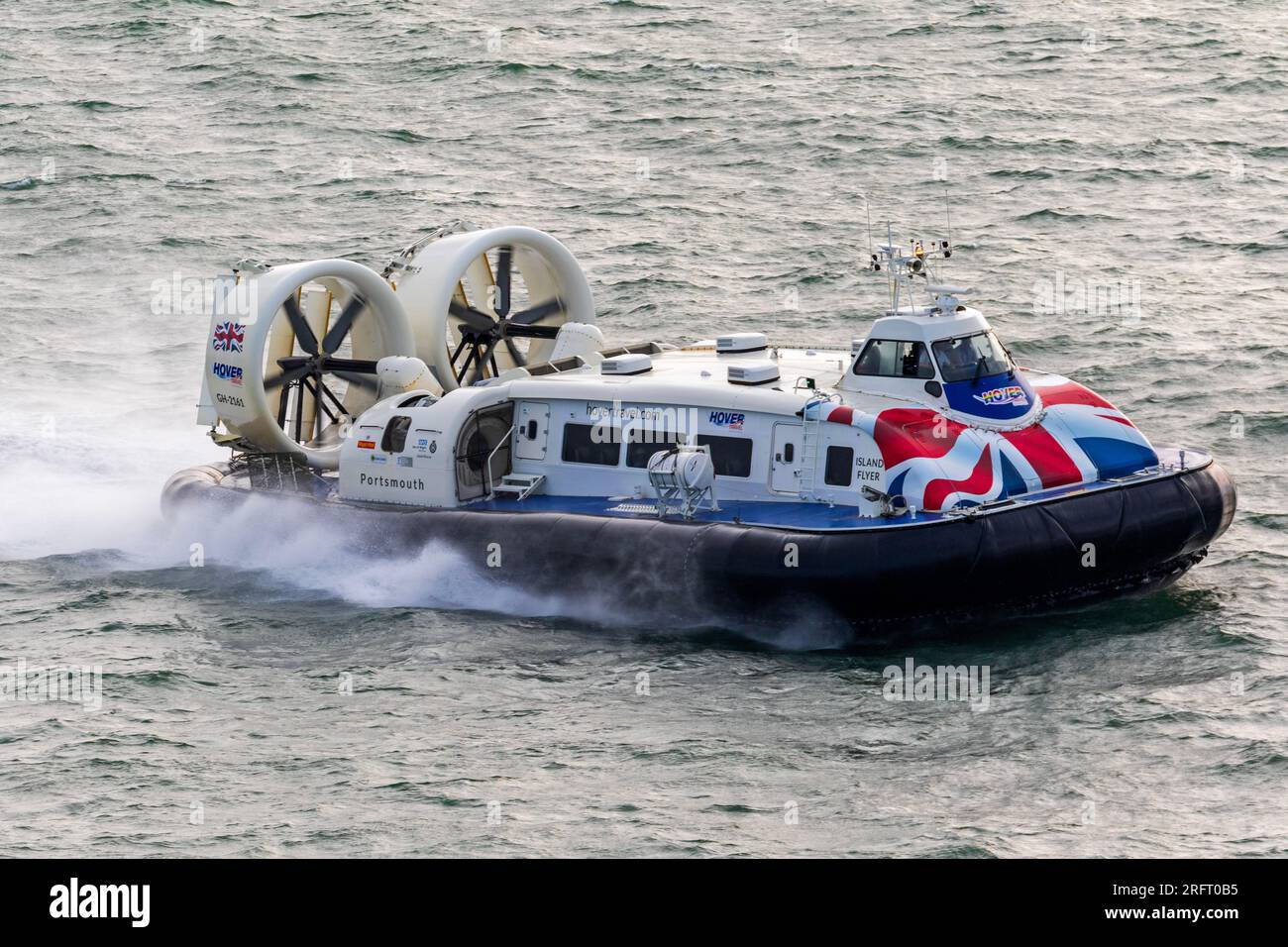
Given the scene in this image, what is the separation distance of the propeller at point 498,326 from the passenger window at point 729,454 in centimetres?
391

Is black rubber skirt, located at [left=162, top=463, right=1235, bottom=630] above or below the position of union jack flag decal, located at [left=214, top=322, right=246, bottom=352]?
below

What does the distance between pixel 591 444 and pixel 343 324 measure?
10.3 feet

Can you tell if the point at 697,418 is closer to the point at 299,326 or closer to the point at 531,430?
the point at 531,430

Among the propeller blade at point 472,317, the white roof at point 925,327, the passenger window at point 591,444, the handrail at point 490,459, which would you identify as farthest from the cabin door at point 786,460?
the propeller blade at point 472,317

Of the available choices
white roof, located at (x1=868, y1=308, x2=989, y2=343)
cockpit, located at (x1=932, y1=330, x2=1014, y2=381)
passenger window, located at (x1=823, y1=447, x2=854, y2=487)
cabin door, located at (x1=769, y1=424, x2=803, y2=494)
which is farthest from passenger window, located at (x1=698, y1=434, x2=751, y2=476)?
cockpit, located at (x1=932, y1=330, x2=1014, y2=381)

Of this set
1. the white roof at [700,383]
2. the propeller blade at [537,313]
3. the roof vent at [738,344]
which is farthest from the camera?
the propeller blade at [537,313]

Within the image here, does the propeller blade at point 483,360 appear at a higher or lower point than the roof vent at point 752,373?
lower

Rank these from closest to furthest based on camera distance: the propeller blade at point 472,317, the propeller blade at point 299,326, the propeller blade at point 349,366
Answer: the propeller blade at point 299,326
the propeller blade at point 349,366
the propeller blade at point 472,317

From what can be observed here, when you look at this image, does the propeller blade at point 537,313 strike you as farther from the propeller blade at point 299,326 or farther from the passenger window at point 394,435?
the passenger window at point 394,435

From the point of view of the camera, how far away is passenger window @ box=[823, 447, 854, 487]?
593 inches

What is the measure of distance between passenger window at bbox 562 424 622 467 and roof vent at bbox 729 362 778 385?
1089mm

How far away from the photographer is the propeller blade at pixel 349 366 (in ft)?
58.3

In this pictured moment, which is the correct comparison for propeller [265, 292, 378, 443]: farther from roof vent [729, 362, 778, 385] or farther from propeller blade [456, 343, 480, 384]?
roof vent [729, 362, 778, 385]

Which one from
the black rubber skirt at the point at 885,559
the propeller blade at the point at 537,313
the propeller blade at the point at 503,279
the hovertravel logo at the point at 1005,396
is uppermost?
the propeller blade at the point at 503,279
